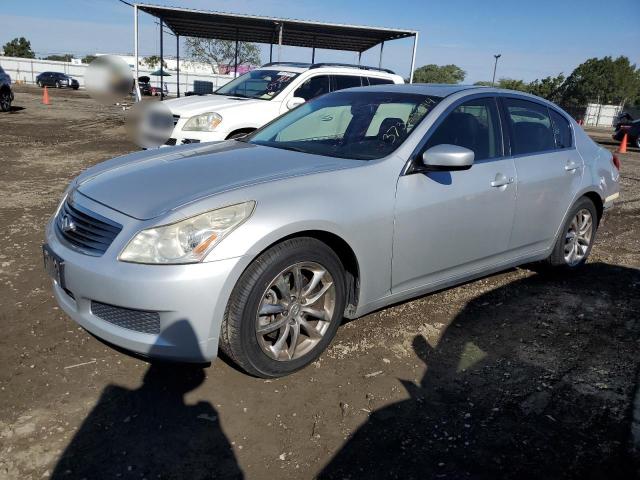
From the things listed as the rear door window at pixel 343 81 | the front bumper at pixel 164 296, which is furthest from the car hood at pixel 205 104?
the front bumper at pixel 164 296

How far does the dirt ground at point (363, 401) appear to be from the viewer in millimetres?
2318

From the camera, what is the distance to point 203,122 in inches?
288

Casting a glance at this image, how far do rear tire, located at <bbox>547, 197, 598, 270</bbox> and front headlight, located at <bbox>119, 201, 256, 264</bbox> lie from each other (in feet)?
10.6

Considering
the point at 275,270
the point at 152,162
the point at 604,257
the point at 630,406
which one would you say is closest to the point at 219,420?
the point at 275,270

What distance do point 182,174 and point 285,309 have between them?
3.28ft

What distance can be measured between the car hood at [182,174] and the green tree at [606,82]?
69121 millimetres

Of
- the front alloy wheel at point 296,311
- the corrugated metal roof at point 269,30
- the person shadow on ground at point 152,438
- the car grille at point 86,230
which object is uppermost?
the corrugated metal roof at point 269,30

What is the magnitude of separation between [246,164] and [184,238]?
0.82m

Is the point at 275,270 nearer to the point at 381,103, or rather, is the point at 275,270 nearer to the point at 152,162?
the point at 152,162

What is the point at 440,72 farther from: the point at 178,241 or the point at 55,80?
the point at 178,241

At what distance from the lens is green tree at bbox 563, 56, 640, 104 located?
208 feet

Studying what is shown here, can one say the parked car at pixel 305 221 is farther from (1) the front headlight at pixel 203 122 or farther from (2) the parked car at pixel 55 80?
(2) the parked car at pixel 55 80

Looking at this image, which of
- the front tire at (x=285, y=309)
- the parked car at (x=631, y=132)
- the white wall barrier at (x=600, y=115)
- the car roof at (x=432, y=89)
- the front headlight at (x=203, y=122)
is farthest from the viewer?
the white wall barrier at (x=600, y=115)

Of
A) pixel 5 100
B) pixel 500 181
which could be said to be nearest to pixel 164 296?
pixel 500 181
